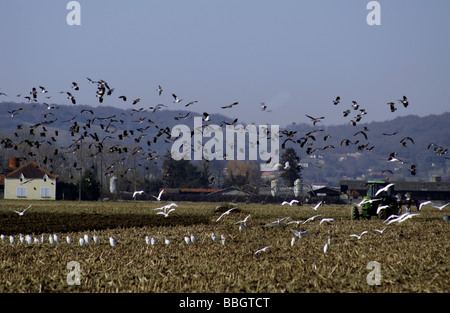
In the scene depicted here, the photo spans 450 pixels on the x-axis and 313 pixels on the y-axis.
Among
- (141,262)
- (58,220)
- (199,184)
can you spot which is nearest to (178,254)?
(141,262)

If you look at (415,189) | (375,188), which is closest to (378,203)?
(375,188)

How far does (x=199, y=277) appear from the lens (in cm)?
1386

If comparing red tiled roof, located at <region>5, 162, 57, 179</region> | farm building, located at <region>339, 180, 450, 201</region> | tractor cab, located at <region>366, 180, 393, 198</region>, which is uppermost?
red tiled roof, located at <region>5, 162, 57, 179</region>

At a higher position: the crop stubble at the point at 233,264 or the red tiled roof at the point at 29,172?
the red tiled roof at the point at 29,172

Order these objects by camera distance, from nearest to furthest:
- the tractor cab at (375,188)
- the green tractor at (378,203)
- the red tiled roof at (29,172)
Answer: the green tractor at (378,203), the tractor cab at (375,188), the red tiled roof at (29,172)

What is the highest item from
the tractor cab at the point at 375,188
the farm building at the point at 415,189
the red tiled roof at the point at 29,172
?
the red tiled roof at the point at 29,172

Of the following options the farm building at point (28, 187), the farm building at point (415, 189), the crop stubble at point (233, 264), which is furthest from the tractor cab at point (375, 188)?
the farm building at point (415, 189)

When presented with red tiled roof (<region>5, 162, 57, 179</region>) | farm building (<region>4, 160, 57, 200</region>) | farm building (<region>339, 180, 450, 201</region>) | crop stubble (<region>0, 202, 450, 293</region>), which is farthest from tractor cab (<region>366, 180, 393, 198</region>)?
farm building (<region>339, 180, 450, 201</region>)

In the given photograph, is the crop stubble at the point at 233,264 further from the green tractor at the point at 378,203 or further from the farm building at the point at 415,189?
the farm building at the point at 415,189

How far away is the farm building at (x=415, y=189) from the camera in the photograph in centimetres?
11375

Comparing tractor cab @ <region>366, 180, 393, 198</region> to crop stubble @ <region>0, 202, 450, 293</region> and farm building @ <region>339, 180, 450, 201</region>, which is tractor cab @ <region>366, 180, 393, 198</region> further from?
farm building @ <region>339, 180, 450, 201</region>

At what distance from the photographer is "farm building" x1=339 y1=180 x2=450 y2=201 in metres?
114
